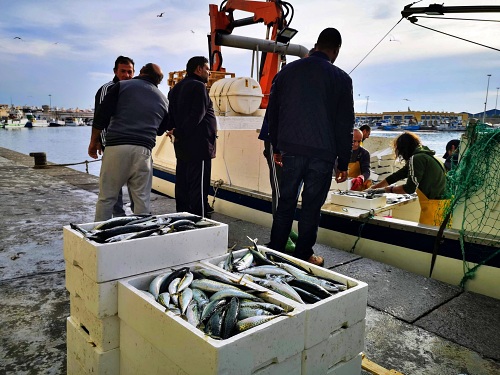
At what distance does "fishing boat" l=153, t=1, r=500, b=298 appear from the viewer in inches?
151

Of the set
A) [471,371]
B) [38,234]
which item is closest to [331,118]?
[471,371]

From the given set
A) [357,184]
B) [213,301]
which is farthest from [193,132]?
[213,301]

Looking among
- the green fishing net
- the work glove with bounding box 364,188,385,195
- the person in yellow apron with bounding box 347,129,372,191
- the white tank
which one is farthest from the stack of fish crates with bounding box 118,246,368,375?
the person in yellow apron with bounding box 347,129,372,191

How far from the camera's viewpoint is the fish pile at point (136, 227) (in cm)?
208

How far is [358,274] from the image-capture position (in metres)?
4.09

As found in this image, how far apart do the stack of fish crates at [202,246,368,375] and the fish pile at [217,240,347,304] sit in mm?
91

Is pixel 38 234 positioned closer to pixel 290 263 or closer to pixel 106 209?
pixel 106 209

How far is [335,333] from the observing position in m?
1.84

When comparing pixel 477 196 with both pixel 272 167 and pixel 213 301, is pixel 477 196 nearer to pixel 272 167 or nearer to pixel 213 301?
pixel 272 167

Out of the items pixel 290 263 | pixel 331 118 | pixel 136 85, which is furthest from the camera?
pixel 136 85

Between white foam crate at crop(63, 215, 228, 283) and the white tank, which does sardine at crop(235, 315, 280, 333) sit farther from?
the white tank

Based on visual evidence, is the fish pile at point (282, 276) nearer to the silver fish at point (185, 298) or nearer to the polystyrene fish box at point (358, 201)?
the silver fish at point (185, 298)

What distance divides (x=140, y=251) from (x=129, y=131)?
2.32 m

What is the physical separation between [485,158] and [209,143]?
316 cm
